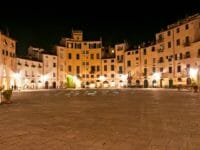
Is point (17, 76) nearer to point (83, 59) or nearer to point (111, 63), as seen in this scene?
point (83, 59)

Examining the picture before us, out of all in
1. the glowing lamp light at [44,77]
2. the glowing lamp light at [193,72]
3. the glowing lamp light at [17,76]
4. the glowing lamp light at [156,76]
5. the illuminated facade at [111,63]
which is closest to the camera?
the glowing lamp light at [193,72]

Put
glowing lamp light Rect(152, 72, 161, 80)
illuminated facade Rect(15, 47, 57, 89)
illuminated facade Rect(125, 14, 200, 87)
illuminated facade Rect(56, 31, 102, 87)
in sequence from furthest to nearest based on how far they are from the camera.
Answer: illuminated facade Rect(56, 31, 102, 87), illuminated facade Rect(15, 47, 57, 89), glowing lamp light Rect(152, 72, 161, 80), illuminated facade Rect(125, 14, 200, 87)

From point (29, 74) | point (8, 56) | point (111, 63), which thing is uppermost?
point (111, 63)

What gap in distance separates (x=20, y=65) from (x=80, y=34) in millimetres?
29164

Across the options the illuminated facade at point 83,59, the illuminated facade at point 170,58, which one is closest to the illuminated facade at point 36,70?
the illuminated facade at point 83,59

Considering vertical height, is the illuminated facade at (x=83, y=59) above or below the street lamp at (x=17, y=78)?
above

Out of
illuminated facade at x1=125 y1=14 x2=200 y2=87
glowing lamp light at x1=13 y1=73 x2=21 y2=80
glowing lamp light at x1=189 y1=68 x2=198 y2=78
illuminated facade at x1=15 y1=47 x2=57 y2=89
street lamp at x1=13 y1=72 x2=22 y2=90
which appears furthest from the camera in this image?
illuminated facade at x1=15 y1=47 x2=57 y2=89

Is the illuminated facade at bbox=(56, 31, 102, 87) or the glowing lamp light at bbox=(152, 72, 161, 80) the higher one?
the illuminated facade at bbox=(56, 31, 102, 87)

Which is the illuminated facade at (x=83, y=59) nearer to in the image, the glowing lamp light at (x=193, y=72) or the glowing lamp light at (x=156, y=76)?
the glowing lamp light at (x=156, y=76)

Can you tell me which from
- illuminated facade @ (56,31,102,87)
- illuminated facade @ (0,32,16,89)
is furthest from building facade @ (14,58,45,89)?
illuminated facade @ (56,31,102,87)

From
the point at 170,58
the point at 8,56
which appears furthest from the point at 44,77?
the point at 170,58

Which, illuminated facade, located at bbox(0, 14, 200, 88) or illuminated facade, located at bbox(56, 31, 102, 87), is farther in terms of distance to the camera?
illuminated facade, located at bbox(56, 31, 102, 87)

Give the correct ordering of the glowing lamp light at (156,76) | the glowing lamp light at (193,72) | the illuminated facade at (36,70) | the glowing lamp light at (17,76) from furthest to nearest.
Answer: the illuminated facade at (36,70)
the glowing lamp light at (156,76)
the glowing lamp light at (17,76)
the glowing lamp light at (193,72)

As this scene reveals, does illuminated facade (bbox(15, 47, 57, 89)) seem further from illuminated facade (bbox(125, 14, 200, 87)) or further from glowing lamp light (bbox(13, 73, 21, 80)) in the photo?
illuminated facade (bbox(125, 14, 200, 87))
